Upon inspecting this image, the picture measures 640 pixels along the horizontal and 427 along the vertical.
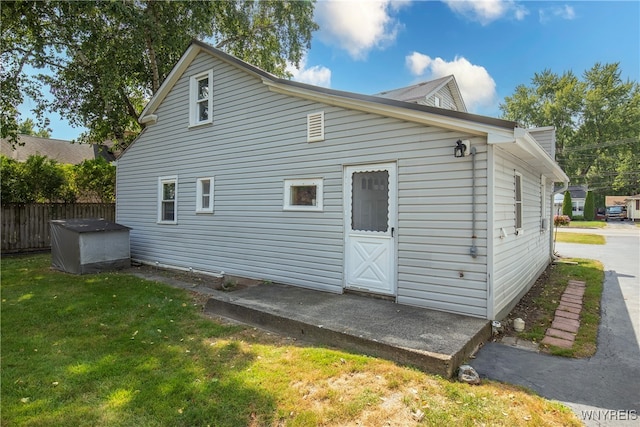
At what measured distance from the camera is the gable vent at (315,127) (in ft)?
20.2

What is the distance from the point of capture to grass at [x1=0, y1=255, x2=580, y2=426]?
2.66 metres

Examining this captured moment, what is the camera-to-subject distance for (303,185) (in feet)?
21.3

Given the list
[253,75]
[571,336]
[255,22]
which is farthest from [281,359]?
[255,22]

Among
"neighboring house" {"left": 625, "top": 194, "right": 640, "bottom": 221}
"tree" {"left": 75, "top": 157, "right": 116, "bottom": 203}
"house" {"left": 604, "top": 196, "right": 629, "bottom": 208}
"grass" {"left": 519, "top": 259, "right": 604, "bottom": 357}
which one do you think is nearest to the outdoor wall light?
"grass" {"left": 519, "top": 259, "right": 604, "bottom": 357}

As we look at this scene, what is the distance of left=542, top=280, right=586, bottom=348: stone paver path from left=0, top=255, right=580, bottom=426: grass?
172cm

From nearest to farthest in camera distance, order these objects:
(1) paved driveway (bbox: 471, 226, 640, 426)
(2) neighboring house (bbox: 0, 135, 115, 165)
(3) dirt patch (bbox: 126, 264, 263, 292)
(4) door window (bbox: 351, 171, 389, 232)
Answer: (1) paved driveway (bbox: 471, 226, 640, 426), (4) door window (bbox: 351, 171, 389, 232), (3) dirt patch (bbox: 126, 264, 263, 292), (2) neighboring house (bbox: 0, 135, 115, 165)

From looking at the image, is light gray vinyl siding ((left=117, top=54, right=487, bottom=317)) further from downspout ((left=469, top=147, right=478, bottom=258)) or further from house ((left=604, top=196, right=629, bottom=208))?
house ((left=604, top=196, right=629, bottom=208))

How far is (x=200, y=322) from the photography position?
4906mm

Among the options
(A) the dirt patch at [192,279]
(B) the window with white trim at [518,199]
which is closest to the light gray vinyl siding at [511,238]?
(B) the window with white trim at [518,199]

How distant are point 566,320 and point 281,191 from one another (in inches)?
205

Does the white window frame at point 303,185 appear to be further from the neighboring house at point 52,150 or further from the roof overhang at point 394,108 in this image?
the neighboring house at point 52,150

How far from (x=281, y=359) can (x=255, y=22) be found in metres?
15.1

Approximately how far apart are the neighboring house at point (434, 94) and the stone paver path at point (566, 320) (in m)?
6.25

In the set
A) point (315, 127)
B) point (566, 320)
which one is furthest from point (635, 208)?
point (315, 127)
